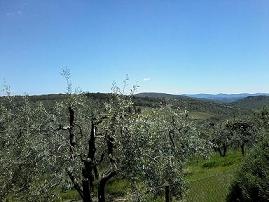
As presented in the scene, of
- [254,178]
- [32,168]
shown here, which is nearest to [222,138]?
[254,178]

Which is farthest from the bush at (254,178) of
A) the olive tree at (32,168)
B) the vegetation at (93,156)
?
the olive tree at (32,168)

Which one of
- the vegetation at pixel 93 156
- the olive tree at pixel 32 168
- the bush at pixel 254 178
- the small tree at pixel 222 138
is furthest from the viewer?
the small tree at pixel 222 138

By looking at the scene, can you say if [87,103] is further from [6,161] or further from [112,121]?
[6,161]

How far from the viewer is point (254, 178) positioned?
63.7ft

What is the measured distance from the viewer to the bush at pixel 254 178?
19.0m

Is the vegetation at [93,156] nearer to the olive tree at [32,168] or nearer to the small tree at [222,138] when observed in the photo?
the olive tree at [32,168]

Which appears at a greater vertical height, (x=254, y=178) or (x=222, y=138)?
(x=254, y=178)

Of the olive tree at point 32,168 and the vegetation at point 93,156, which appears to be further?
the olive tree at point 32,168

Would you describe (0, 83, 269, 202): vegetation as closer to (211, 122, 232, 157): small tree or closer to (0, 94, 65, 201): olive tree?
(0, 94, 65, 201): olive tree

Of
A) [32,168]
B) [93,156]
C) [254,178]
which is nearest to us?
[254,178]

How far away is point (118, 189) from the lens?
43000 mm

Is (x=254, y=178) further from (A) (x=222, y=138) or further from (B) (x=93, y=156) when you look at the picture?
(A) (x=222, y=138)

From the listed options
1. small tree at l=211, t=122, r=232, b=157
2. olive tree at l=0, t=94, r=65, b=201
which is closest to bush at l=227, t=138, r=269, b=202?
olive tree at l=0, t=94, r=65, b=201

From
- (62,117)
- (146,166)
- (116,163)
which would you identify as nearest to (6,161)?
(62,117)
